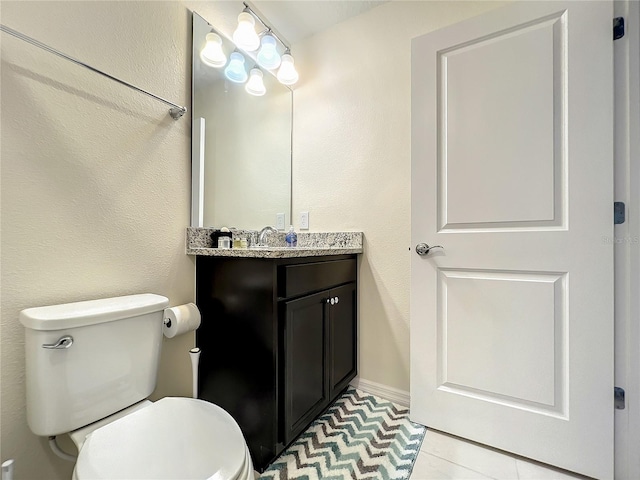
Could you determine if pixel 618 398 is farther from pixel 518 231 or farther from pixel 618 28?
pixel 618 28

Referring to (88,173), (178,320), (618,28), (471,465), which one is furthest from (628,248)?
(88,173)

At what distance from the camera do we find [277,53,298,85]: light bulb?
1809mm

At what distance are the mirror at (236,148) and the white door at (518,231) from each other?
0.91 meters

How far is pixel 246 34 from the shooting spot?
155 centimetres

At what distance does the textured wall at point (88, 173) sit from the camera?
88 cm

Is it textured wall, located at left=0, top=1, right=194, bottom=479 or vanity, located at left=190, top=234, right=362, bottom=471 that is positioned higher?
textured wall, located at left=0, top=1, right=194, bottom=479

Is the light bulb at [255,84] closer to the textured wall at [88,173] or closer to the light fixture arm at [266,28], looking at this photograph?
the light fixture arm at [266,28]

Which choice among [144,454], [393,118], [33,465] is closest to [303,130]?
[393,118]

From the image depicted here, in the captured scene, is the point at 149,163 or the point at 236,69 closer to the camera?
the point at 149,163

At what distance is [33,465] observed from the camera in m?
Result: 0.92

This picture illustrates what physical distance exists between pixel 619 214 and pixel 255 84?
188 centimetres

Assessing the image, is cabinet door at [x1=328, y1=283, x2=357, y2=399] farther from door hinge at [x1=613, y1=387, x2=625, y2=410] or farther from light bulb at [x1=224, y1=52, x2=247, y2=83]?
light bulb at [x1=224, y1=52, x2=247, y2=83]

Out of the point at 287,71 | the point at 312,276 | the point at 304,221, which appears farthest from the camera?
the point at 304,221

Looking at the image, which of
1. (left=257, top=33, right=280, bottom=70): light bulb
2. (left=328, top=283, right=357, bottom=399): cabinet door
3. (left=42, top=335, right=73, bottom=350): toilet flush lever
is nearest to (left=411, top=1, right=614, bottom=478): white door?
(left=328, top=283, right=357, bottom=399): cabinet door
